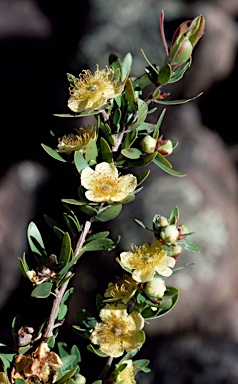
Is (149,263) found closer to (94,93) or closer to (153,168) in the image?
(94,93)

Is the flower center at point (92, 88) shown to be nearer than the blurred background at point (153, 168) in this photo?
Yes

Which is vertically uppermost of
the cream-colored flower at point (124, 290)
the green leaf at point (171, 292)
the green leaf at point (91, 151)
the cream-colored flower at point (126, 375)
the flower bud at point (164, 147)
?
the green leaf at point (91, 151)

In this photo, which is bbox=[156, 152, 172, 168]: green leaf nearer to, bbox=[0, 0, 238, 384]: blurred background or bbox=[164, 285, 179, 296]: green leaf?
bbox=[164, 285, 179, 296]: green leaf

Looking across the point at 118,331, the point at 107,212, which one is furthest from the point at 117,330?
the point at 107,212

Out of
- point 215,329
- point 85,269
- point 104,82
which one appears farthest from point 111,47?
point 104,82

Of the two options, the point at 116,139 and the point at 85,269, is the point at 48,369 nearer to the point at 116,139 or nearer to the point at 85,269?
the point at 116,139

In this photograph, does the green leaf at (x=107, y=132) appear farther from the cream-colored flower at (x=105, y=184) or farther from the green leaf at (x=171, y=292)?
the green leaf at (x=171, y=292)

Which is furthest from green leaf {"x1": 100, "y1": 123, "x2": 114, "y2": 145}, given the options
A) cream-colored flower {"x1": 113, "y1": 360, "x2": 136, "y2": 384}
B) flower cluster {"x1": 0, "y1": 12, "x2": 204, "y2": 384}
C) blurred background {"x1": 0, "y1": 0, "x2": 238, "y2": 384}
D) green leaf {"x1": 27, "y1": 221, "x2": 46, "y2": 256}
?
blurred background {"x1": 0, "y1": 0, "x2": 238, "y2": 384}

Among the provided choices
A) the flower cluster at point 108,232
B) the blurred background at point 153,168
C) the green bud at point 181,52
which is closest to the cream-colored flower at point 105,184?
the flower cluster at point 108,232
